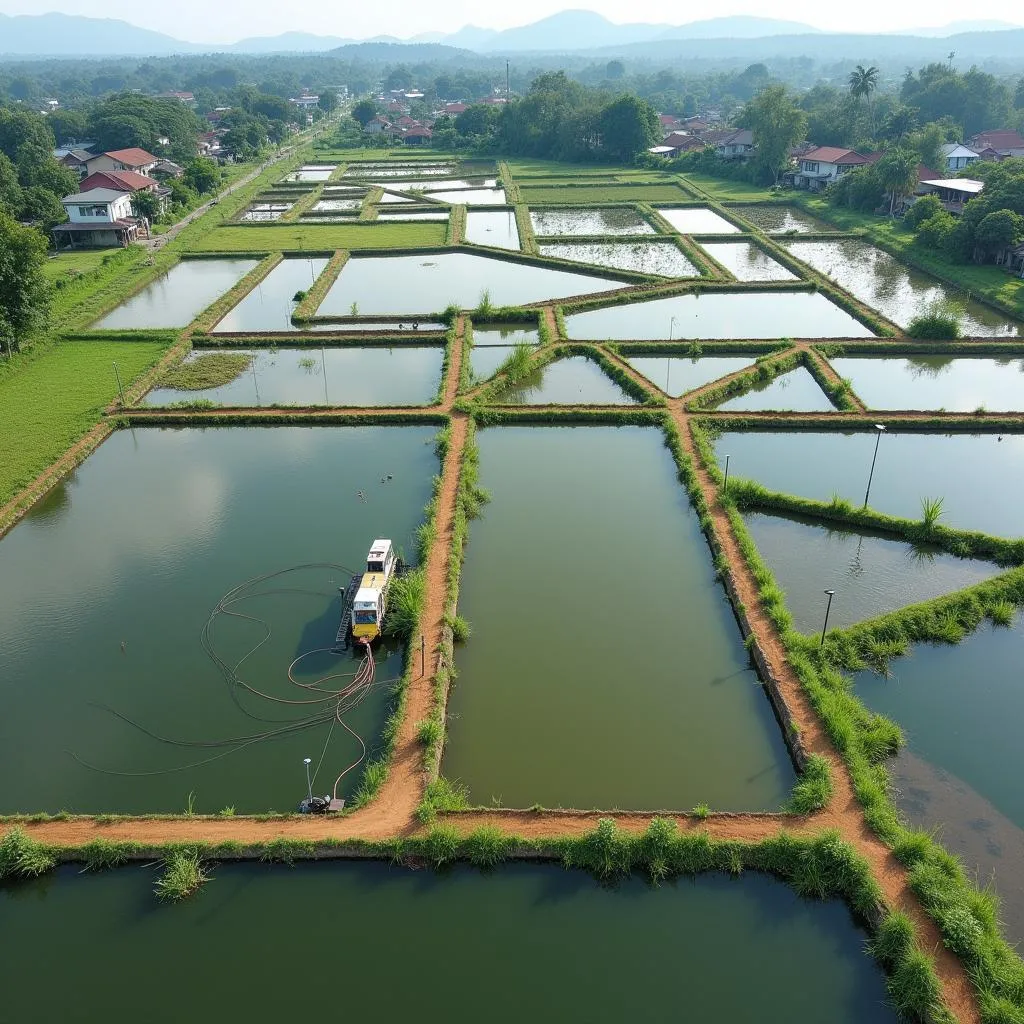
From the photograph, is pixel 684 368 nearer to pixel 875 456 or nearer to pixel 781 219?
pixel 875 456

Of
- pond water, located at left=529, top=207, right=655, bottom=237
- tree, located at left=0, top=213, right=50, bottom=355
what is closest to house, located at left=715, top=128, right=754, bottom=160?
pond water, located at left=529, top=207, right=655, bottom=237

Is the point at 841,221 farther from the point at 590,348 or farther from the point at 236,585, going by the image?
the point at 236,585

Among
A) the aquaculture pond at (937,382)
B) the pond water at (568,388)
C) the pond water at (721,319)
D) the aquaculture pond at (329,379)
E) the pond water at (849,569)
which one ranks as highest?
the pond water at (721,319)

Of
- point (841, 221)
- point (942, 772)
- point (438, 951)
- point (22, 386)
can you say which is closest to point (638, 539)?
point (942, 772)

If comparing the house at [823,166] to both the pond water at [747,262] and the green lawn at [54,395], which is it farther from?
the green lawn at [54,395]

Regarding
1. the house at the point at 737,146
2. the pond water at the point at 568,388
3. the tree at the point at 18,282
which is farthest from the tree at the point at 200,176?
the house at the point at 737,146

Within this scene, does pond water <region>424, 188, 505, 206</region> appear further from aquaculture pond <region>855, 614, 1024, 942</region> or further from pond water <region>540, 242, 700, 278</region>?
aquaculture pond <region>855, 614, 1024, 942</region>
